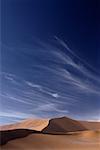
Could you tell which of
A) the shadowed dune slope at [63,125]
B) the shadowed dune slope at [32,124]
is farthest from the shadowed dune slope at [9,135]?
the shadowed dune slope at [32,124]

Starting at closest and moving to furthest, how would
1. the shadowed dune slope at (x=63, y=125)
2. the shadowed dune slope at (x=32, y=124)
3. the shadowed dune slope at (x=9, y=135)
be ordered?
1. the shadowed dune slope at (x=9, y=135)
2. the shadowed dune slope at (x=63, y=125)
3. the shadowed dune slope at (x=32, y=124)

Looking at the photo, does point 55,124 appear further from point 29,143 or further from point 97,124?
point 29,143

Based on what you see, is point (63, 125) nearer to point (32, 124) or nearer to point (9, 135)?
point (32, 124)

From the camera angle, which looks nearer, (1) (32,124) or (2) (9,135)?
(2) (9,135)

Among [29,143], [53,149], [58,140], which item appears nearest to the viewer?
[53,149]

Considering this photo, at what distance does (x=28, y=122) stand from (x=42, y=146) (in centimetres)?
458

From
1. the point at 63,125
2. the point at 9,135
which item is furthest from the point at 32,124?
the point at 9,135

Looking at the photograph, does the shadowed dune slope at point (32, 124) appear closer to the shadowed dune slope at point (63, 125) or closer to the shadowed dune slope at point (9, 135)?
the shadowed dune slope at point (63, 125)

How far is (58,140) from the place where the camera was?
5863mm

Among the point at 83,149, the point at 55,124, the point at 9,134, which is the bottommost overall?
the point at 83,149

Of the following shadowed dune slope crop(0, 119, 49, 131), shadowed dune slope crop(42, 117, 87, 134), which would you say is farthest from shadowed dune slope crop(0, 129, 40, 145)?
shadowed dune slope crop(0, 119, 49, 131)

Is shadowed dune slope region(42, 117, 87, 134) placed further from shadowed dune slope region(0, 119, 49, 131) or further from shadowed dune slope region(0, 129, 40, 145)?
shadowed dune slope region(0, 129, 40, 145)

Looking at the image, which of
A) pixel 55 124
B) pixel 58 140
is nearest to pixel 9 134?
pixel 58 140

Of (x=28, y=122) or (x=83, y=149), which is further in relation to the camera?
(x=28, y=122)
